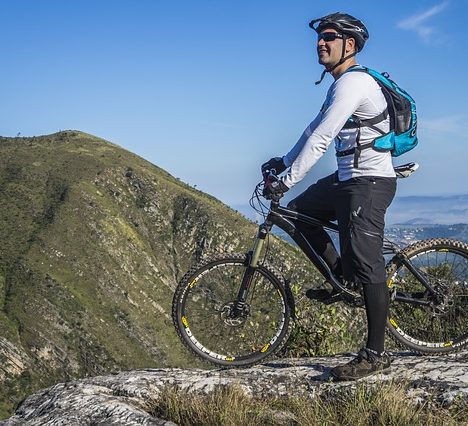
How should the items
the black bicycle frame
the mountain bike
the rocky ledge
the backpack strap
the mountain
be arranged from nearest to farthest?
1. the rocky ledge
2. the backpack strap
3. the black bicycle frame
4. the mountain bike
5. the mountain

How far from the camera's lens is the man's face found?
5816 mm

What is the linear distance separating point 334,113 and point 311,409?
2.63 meters

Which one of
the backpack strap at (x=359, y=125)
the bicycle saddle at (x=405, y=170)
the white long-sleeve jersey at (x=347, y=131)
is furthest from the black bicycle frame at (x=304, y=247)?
the backpack strap at (x=359, y=125)

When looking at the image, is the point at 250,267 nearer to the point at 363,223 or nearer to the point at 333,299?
the point at 333,299

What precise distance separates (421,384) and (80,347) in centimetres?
12389

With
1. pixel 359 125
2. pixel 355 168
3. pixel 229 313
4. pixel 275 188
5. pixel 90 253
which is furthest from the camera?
pixel 90 253

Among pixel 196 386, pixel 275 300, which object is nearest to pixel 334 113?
pixel 275 300

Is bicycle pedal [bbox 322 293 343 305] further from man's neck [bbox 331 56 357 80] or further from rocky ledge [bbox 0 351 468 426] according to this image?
man's neck [bbox 331 56 357 80]

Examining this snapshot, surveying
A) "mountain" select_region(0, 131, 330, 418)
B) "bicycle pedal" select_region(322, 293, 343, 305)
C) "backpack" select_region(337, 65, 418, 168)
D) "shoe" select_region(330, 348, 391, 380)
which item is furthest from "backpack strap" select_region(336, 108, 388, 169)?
"mountain" select_region(0, 131, 330, 418)

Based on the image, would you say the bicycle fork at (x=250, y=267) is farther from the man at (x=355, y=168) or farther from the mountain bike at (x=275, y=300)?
the man at (x=355, y=168)

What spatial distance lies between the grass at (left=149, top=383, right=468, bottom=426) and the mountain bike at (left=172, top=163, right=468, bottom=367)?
1.46m

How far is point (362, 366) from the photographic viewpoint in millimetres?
5719

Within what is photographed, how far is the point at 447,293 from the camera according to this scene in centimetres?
661

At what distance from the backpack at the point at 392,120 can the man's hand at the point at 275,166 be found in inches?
41.1
